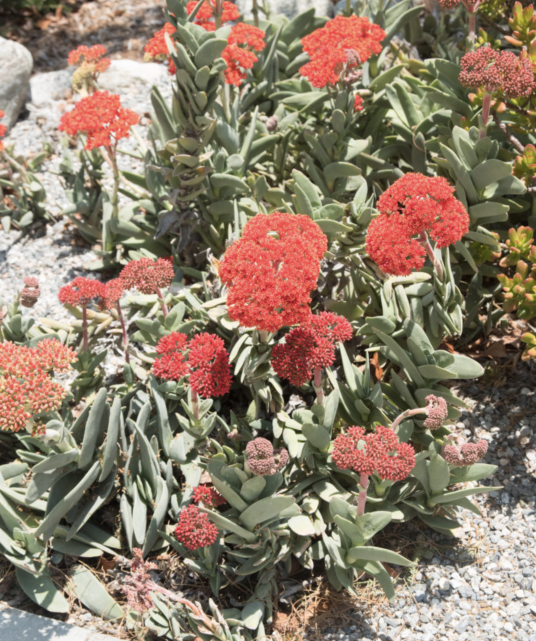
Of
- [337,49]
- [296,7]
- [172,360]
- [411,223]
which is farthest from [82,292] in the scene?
[296,7]

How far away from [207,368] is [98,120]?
1711mm

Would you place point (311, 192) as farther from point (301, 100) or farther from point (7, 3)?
point (7, 3)

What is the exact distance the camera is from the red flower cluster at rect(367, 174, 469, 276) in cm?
261

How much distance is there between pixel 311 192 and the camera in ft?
11.1

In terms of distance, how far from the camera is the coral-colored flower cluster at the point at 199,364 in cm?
269

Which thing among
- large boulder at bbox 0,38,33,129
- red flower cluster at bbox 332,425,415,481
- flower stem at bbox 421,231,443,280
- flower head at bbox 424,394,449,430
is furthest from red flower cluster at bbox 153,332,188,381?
large boulder at bbox 0,38,33,129

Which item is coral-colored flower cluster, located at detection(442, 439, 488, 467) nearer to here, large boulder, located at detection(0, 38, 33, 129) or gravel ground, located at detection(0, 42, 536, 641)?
gravel ground, located at detection(0, 42, 536, 641)

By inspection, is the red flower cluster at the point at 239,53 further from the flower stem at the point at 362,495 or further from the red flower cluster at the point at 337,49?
the flower stem at the point at 362,495

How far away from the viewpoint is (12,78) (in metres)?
5.15

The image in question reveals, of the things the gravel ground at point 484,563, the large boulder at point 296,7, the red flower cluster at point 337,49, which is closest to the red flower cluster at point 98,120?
the red flower cluster at point 337,49

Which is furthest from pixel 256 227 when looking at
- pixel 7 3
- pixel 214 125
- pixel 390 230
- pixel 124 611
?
pixel 7 3

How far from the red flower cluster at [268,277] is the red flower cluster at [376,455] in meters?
0.52

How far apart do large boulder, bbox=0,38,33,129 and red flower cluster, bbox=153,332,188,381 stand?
3.31 metres

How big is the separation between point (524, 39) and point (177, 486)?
307 cm
